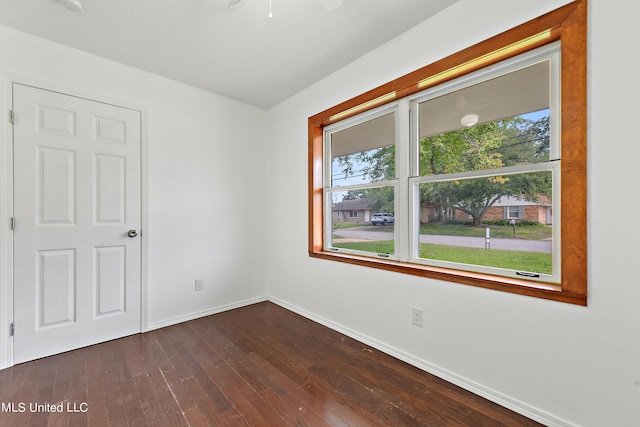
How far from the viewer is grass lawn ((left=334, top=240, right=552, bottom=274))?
167 centimetres

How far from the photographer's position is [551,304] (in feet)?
4.89

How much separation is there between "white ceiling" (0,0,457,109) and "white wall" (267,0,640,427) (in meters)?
0.28

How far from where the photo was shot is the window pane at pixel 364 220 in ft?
8.23

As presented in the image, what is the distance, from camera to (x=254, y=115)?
3.58m

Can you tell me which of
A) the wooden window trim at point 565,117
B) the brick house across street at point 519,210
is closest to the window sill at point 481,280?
the wooden window trim at point 565,117

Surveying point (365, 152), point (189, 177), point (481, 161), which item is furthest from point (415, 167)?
point (189, 177)

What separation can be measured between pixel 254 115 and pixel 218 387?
3.00 metres

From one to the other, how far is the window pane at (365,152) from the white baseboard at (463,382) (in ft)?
4.74

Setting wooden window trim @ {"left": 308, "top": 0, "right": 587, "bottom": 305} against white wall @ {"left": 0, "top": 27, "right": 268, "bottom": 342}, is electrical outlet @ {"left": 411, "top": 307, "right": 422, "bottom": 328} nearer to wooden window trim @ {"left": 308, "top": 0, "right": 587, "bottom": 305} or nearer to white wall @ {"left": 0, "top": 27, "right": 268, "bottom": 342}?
wooden window trim @ {"left": 308, "top": 0, "right": 587, "bottom": 305}

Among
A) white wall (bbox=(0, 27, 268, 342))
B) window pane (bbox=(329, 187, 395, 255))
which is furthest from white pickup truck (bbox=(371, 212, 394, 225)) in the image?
white wall (bbox=(0, 27, 268, 342))

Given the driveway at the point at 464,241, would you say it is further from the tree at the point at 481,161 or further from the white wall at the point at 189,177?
the white wall at the point at 189,177

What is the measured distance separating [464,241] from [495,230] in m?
0.22

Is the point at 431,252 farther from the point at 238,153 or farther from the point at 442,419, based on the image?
the point at 238,153

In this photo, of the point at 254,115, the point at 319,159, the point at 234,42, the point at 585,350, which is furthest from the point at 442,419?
the point at 254,115
